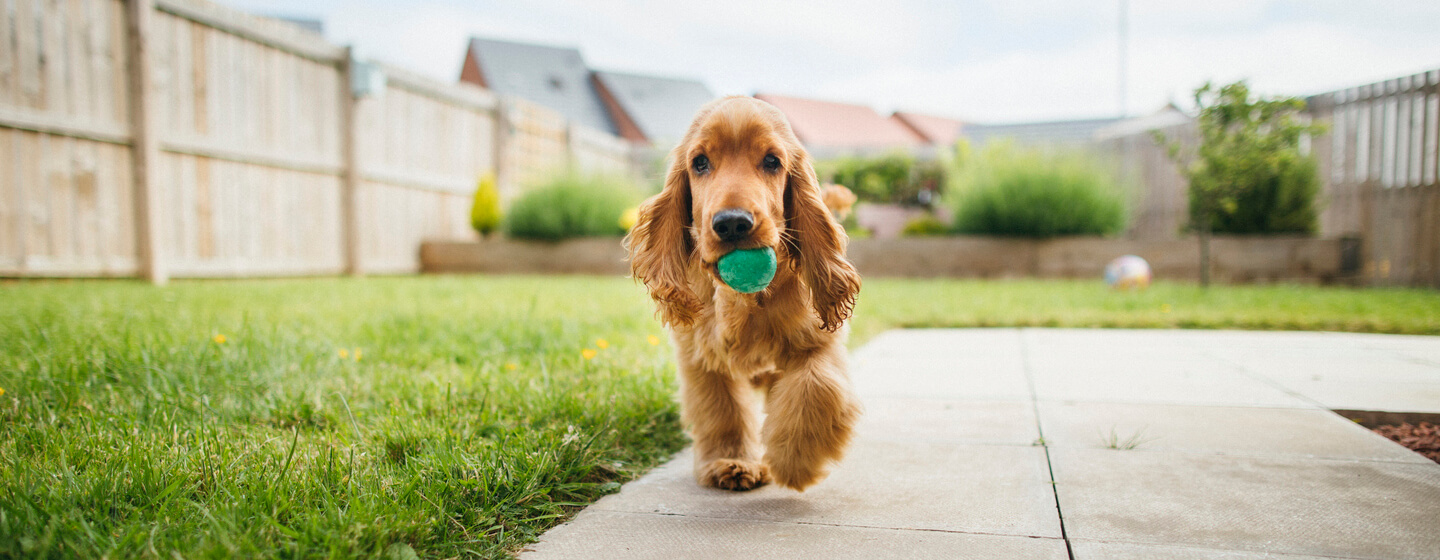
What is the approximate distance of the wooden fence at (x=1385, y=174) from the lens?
808 cm

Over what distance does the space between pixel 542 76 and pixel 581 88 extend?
194 cm

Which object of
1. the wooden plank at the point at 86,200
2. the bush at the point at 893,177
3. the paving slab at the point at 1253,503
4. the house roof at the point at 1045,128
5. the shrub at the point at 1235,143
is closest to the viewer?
the paving slab at the point at 1253,503

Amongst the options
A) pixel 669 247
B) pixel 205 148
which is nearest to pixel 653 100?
pixel 205 148

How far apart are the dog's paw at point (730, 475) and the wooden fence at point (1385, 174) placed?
29.4ft

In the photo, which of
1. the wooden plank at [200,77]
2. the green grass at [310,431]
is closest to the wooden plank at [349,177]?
the wooden plank at [200,77]

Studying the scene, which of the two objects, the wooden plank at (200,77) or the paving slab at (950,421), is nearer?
the paving slab at (950,421)

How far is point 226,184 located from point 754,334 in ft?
27.8

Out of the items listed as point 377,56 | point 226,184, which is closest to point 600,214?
point 377,56

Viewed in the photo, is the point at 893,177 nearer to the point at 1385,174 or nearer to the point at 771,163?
the point at 1385,174

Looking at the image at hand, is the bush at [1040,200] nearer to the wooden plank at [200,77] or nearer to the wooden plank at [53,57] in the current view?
the wooden plank at [200,77]

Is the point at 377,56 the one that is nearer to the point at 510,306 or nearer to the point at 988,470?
the point at 510,306

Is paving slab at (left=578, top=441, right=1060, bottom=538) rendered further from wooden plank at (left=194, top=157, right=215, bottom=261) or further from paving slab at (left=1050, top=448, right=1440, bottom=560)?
wooden plank at (left=194, top=157, right=215, bottom=261)

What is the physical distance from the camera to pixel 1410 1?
4.18 metres

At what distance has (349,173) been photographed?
32.3 feet
